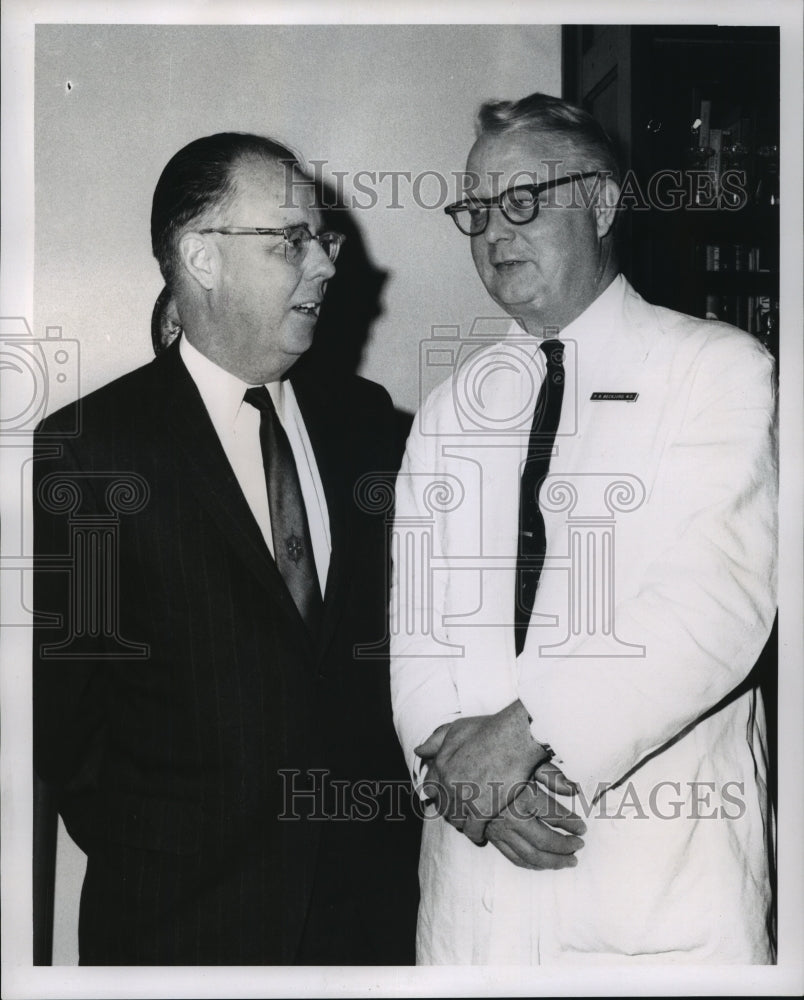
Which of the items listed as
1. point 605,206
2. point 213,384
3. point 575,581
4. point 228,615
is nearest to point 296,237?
point 213,384

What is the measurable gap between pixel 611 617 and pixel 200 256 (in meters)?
1.03

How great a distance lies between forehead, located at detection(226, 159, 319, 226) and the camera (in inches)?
78.9

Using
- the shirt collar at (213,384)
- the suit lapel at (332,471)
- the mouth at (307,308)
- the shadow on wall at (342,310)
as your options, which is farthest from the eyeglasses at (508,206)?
the shirt collar at (213,384)

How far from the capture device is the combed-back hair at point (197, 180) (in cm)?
202

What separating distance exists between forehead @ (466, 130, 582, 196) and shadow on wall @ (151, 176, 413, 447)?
0.86 ft

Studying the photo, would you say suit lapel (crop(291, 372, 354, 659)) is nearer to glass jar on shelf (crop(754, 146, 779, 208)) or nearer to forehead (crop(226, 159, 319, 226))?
forehead (crop(226, 159, 319, 226))

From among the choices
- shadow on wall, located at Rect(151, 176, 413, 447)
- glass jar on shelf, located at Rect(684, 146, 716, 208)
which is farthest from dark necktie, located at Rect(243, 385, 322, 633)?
glass jar on shelf, located at Rect(684, 146, 716, 208)

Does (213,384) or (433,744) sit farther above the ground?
(213,384)

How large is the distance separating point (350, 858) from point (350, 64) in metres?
1.52

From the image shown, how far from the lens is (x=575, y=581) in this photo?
2.03m

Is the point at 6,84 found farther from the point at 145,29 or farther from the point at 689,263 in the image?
the point at 689,263

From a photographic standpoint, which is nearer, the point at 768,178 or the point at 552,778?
the point at 552,778

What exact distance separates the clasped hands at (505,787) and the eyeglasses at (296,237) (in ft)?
3.02

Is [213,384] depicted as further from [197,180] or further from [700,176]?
[700,176]
